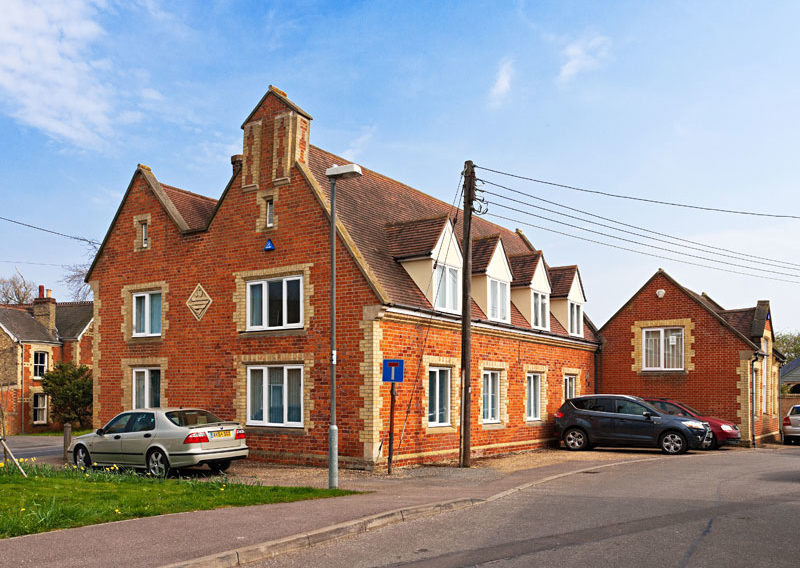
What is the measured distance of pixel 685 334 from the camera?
28547mm

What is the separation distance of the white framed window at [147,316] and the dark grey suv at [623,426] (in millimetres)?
12913

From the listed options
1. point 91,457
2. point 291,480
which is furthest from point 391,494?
point 91,457

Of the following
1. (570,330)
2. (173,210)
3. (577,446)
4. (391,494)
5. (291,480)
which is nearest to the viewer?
(391,494)

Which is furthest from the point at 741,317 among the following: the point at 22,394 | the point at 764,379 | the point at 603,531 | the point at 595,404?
the point at 22,394

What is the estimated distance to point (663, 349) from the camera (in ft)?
95.8

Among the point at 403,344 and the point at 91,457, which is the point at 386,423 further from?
the point at 91,457

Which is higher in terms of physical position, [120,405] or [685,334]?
[685,334]

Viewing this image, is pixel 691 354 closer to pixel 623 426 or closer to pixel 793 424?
pixel 793 424

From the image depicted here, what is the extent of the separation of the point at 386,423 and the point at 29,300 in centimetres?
5377

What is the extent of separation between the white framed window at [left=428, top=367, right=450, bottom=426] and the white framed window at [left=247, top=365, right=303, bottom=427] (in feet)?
11.0

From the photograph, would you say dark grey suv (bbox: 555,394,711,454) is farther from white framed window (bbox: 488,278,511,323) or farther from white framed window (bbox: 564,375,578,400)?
white framed window (bbox: 488,278,511,323)

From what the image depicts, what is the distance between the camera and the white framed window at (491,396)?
2209 centimetres

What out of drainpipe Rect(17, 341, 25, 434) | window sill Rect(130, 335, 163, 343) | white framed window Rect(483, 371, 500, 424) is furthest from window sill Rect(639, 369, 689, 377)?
drainpipe Rect(17, 341, 25, 434)

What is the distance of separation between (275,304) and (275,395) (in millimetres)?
2337
